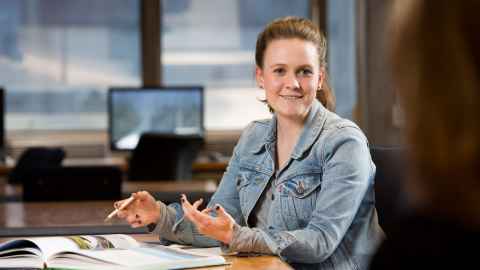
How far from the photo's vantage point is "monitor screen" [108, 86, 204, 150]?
6.55m

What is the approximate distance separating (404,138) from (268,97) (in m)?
1.60

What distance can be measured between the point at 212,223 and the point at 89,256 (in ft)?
0.87

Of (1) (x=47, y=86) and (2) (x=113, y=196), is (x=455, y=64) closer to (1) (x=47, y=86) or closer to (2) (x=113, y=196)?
(2) (x=113, y=196)

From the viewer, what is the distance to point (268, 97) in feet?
8.00

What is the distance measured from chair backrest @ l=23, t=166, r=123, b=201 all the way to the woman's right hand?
157cm

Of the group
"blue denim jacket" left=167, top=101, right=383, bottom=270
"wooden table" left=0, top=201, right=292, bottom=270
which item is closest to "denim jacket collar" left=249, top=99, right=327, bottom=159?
"blue denim jacket" left=167, top=101, right=383, bottom=270

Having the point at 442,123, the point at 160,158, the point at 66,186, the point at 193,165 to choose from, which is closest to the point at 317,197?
the point at 442,123

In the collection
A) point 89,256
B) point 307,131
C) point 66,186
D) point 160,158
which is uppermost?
point 307,131

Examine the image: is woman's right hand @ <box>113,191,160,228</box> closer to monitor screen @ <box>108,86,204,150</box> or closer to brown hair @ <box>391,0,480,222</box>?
brown hair @ <box>391,0,480,222</box>

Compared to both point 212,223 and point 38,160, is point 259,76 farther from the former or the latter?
point 38,160

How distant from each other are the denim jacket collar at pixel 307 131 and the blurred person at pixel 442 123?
1.44 meters

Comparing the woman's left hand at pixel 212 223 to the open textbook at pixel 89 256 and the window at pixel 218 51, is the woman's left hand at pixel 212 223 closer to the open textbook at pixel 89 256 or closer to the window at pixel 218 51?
the open textbook at pixel 89 256

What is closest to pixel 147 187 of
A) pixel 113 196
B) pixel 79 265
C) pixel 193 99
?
pixel 113 196

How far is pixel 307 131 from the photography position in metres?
2.31
